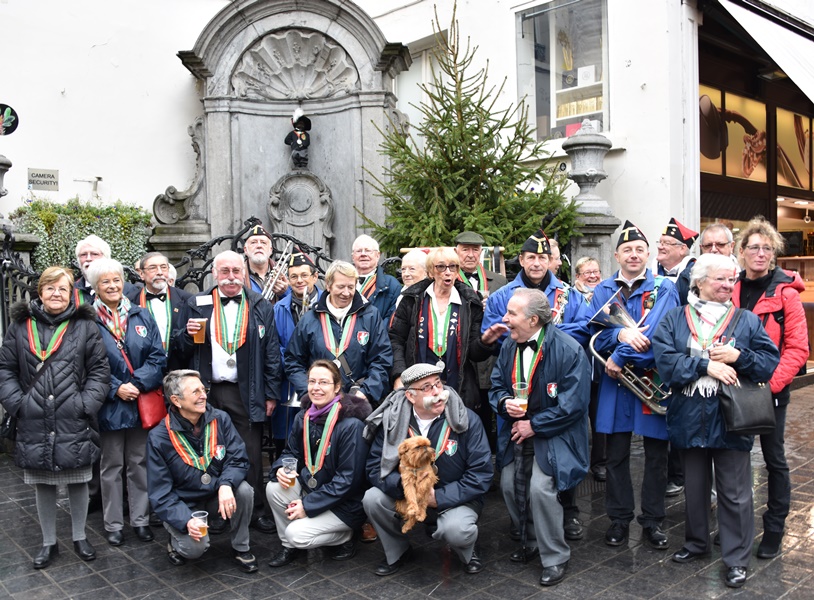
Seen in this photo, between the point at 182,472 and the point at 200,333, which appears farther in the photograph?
the point at 200,333

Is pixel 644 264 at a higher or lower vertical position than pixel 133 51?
lower

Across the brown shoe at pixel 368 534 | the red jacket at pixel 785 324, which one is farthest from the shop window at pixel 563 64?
the brown shoe at pixel 368 534

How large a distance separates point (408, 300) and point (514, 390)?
127 centimetres

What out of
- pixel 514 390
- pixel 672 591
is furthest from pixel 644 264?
pixel 672 591

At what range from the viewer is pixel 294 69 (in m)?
12.0

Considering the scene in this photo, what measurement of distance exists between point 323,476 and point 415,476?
693 mm

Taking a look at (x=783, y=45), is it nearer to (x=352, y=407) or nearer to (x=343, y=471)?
(x=352, y=407)

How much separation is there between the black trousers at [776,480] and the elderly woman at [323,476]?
2551 millimetres

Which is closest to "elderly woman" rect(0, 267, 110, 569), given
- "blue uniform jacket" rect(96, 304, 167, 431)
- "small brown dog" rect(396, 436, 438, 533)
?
"blue uniform jacket" rect(96, 304, 167, 431)

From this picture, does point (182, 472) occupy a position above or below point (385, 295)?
below

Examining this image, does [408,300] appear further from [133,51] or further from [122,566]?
[133,51]

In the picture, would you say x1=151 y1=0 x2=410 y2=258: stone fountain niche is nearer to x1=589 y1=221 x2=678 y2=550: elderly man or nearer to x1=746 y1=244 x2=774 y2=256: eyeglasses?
x1=589 y1=221 x2=678 y2=550: elderly man

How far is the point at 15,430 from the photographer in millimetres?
5012

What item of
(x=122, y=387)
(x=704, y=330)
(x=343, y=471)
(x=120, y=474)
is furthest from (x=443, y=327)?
(x=120, y=474)
